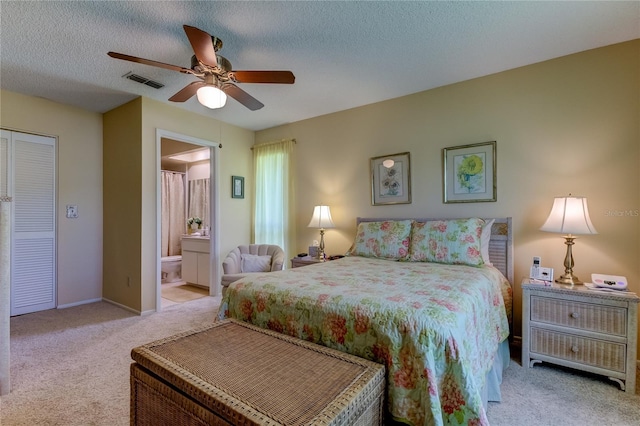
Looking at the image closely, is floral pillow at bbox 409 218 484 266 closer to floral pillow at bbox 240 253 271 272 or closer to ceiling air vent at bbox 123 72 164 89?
floral pillow at bbox 240 253 271 272

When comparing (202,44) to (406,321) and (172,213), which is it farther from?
(172,213)

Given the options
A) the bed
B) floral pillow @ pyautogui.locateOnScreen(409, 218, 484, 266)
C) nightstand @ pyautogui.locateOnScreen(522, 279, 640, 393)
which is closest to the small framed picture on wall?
the bed

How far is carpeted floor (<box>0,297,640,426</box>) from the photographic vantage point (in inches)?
69.0

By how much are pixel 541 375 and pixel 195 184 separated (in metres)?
6.27

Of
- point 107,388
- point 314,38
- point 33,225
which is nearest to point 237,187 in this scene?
point 33,225

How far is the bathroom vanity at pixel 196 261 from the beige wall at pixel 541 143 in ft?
8.65

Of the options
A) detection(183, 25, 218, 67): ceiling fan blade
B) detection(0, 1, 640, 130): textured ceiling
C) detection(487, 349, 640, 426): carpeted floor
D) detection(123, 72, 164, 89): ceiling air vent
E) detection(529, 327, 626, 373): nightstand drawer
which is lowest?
detection(487, 349, 640, 426): carpeted floor

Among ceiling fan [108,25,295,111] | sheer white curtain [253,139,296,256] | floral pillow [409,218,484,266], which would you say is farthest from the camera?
sheer white curtain [253,139,296,256]

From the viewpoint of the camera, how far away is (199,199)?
631 centimetres

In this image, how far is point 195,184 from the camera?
6.38 m

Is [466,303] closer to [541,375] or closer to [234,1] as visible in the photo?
[541,375]

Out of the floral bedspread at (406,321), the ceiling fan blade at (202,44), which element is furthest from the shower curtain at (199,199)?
the floral bedspread at (406,321)

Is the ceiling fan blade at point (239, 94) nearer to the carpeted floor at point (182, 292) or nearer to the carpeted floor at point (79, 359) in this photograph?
the carpeted floor at point (79, 359)

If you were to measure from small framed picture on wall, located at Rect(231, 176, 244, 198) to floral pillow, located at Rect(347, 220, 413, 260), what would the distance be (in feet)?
7.31
